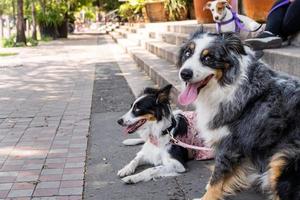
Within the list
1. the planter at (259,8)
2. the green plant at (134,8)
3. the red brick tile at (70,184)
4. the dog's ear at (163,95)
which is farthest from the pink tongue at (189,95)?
the green plant at (134,8)

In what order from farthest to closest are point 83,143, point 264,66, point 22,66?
1. point 22,66
2. point 83,143
3. point 264,66

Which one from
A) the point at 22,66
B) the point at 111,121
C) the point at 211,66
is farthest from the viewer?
the point at 22,66

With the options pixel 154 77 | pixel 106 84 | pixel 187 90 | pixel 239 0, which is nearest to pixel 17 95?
pixel 106 84

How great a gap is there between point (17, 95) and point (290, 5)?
582 cm

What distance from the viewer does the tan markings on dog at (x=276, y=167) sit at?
331cm

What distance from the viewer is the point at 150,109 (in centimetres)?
503

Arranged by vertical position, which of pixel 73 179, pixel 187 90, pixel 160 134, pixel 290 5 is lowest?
pixel 73 179

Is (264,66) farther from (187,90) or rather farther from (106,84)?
(106,84)

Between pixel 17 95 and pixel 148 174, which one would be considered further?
pixel 17 95

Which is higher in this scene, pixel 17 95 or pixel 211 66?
pixel 211 66

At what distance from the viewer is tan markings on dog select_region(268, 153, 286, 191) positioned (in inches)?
130

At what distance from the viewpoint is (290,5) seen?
6066 millimetres

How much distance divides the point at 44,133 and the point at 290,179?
414 cm

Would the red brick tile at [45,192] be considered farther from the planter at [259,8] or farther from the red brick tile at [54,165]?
the planter at [259,8]
